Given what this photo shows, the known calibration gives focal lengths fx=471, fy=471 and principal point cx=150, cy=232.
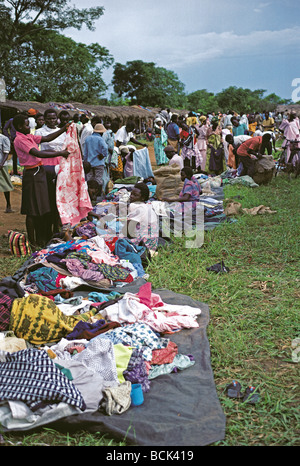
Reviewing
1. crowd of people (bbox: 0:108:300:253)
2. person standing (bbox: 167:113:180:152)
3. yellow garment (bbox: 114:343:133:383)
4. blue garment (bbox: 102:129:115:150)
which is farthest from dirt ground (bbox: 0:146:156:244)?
person standing (bbox: 167:113:180:152)

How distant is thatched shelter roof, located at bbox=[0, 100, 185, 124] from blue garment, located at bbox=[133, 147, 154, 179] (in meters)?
4.28

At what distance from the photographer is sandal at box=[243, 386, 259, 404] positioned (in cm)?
279

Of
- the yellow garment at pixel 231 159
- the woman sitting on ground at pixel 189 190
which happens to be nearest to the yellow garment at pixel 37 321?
the woman sitting on ground at pixel 189 190

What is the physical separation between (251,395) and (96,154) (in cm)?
573

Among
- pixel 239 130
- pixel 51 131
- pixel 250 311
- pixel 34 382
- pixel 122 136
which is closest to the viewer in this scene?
pixel 34 382

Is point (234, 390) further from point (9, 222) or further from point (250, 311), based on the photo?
point (9, 222)

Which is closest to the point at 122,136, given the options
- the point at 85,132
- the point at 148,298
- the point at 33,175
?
the point at 85,132

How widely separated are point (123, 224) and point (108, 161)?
11.6ft

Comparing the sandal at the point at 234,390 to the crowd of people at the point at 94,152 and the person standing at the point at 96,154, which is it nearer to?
the crowd of people at the point at 94,152

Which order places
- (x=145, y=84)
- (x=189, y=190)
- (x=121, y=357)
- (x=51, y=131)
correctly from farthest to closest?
(x=145, y=84), (x=189, y=190), (x=51, y=131), (x=121, y=357)

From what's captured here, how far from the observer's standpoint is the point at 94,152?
7840 millimetres

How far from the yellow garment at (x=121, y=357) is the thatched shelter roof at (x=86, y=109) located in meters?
10.6

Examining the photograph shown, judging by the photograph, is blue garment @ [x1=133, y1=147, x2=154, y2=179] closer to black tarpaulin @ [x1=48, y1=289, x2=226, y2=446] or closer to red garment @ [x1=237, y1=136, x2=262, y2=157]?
red garment @ [x1=237, y1=136, x2=262, y2=157]

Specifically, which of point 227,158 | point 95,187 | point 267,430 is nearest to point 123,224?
point 95,187
